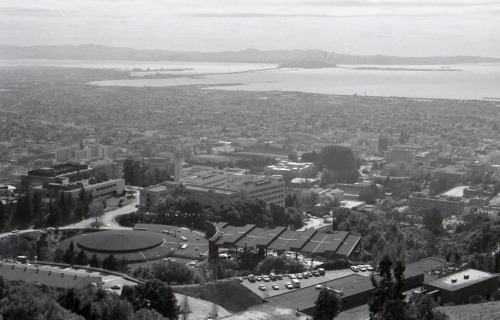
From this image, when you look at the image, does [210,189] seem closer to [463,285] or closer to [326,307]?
[463,285]

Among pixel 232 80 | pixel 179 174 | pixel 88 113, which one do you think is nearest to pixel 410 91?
pixel 232 80

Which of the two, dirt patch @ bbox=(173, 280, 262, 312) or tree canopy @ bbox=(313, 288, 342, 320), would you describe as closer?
tree canopy @ bbox=(313, 288, 342, 320)

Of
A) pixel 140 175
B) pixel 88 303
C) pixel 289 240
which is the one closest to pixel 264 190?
pixel 140 175

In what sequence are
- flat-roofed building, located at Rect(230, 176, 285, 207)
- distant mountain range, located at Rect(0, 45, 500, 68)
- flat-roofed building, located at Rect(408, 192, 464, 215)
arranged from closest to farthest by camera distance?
flat-roofed building, located at Rect(230, 176, 285, 207) < flat-roofed building, located at Rect(408, 192, 464, 215) < distant mountain range, located at Rect(0, 45, 500, 68)

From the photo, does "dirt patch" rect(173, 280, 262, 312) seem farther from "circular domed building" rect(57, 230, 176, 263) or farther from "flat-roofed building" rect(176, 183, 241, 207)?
"flat-roofed building" rect(176, 183, 241, 207)

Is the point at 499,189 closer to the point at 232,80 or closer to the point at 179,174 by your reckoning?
the point at 179,174

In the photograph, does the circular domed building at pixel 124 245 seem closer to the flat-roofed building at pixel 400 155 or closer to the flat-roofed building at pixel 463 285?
the flat-roofed building at pixel 463 285

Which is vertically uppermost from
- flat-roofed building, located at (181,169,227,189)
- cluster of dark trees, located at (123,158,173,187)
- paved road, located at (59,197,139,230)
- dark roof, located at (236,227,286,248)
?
dark roof, located at (236,227,286,248)

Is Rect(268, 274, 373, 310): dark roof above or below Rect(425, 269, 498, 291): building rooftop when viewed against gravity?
below

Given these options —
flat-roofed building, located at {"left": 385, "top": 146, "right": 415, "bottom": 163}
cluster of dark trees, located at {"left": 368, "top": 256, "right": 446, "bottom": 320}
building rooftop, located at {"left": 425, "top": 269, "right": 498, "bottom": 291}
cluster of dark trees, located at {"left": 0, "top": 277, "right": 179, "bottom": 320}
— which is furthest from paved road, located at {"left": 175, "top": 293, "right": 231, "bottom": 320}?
flat-roofed building, located at {"left": 385, "top": 146, "right": 415, "bottom": 163}
